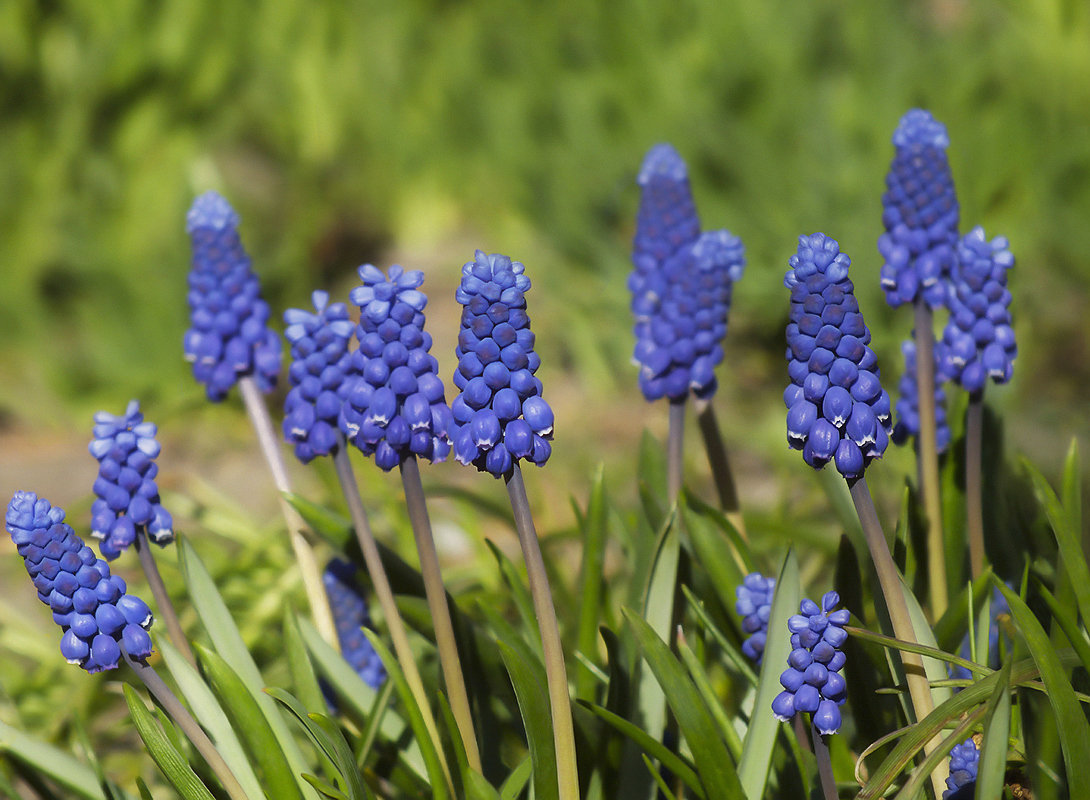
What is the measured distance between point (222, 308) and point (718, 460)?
1.40 metres

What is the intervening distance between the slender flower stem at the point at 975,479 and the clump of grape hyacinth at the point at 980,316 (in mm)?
49

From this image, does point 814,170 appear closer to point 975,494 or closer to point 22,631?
point 975,494

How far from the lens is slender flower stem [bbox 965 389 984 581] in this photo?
96.0 inches

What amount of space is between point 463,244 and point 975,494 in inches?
279

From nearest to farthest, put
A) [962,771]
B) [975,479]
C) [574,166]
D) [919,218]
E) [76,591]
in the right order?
[76,591] < [962,771] < [975,479] < [919,218] < [574,166]

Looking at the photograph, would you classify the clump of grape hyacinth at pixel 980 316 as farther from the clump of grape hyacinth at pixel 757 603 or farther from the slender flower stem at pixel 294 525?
the slender flower stem at pixel 294 525

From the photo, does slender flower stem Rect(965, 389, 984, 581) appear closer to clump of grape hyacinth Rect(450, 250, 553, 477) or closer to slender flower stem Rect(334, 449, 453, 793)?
clump of grape hyacinth Rect(450, 250, 553, 477)

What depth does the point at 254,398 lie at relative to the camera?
2805 mm

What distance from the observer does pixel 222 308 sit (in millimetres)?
2740

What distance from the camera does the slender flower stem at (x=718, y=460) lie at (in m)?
2.84

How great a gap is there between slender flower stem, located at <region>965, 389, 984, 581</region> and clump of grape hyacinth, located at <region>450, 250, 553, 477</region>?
1159 millimetres

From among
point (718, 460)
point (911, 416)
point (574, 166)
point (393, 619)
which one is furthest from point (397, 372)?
point (574, 166)

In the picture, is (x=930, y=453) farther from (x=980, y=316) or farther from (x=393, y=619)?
(x=393, y=619)

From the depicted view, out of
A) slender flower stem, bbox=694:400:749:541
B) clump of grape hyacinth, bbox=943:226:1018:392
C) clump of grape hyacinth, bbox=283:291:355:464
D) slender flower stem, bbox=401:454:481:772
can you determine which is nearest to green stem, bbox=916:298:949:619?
clump of grape hyacinth, bbox=943:226:1018:392
